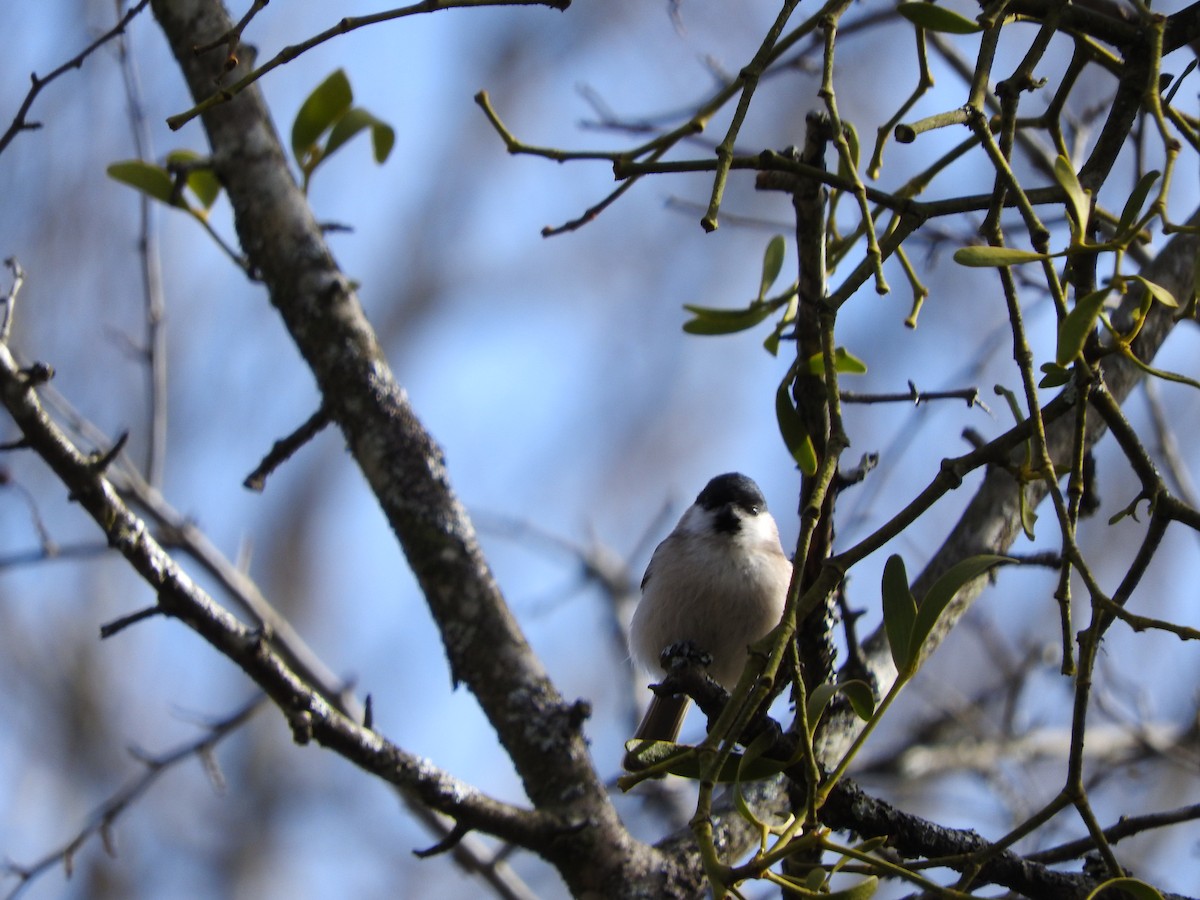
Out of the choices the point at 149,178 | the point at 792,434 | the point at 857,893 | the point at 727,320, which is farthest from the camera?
the point at 149,178

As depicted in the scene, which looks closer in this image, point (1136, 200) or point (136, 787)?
point (1136, 200)

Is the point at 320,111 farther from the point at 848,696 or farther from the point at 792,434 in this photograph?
the point at 848,696

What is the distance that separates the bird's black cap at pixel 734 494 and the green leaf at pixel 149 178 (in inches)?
A: 56.4

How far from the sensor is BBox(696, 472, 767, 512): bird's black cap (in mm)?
3129

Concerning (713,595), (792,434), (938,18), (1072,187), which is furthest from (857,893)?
(713,595)

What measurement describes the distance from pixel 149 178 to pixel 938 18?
1.68m

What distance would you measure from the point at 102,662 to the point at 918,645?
815 centimetres

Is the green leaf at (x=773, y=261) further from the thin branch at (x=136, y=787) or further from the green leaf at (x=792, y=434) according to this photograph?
the thin branch at (x=136, y=787)

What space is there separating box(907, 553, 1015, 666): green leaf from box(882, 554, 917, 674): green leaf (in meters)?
0.03

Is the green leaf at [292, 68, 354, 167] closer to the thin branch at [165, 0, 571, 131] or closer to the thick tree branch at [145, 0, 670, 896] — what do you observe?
the thick tree branch at [145, 0, 670, 896]

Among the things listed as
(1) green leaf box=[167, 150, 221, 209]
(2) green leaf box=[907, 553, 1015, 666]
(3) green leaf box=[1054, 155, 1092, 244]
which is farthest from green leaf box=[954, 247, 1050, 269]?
(1) green leaf box=[167, 150, 221, 209]

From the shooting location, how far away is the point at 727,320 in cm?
170

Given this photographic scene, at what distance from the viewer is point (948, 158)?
5.72ft

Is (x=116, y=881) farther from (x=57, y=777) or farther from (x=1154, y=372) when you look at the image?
(x=1154, y=372)
